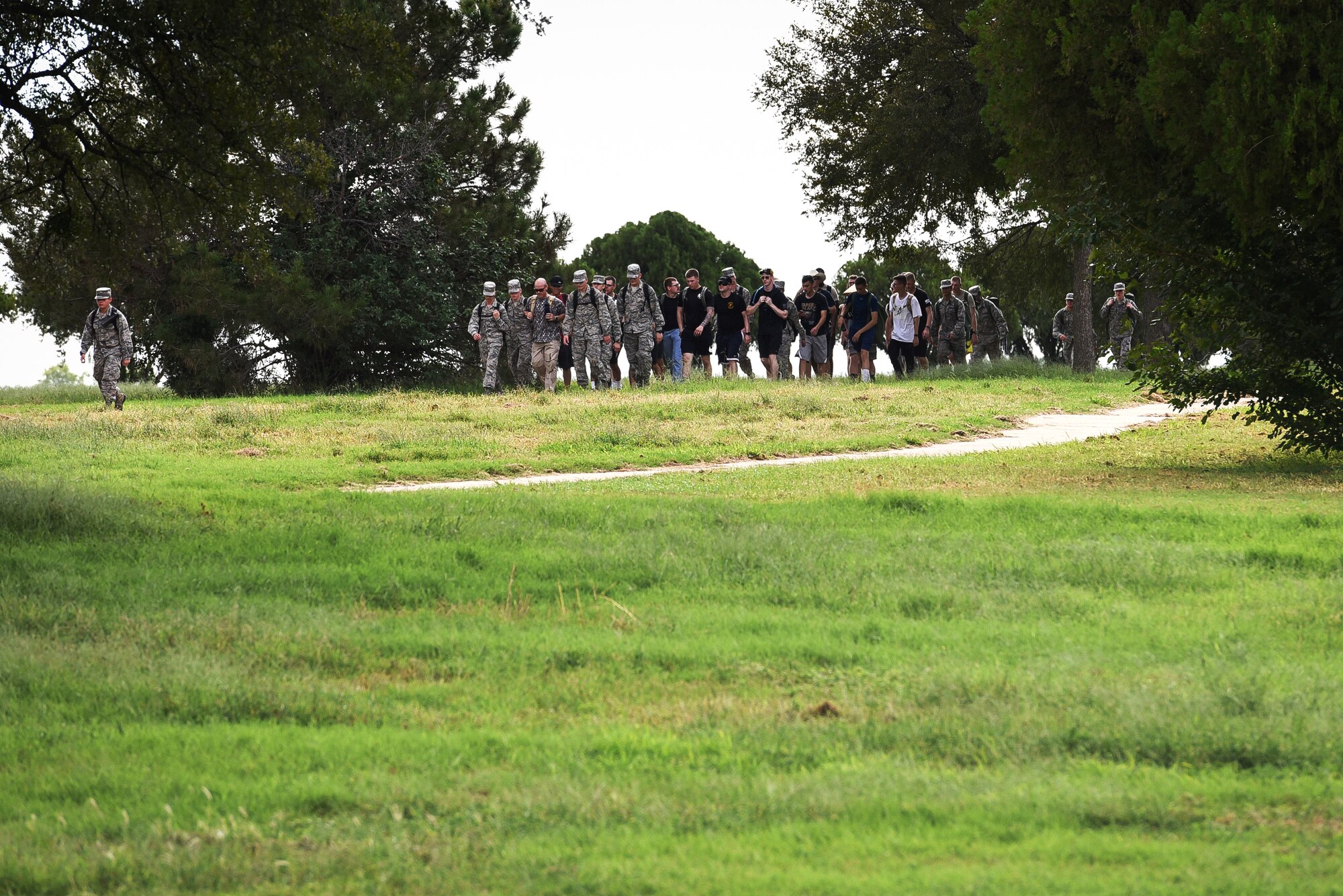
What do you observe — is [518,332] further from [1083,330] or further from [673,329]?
[1083,330]

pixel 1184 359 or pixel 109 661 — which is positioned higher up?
pixel 1184 359

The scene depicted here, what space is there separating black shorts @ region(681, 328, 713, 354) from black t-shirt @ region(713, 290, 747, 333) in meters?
0.67

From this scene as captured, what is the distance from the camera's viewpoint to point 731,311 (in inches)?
1054

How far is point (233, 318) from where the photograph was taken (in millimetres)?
32438

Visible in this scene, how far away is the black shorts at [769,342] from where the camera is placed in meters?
27.2

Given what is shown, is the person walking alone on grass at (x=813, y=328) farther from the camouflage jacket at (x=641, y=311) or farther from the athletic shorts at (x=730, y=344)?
the camouflage jacket at (x=641, y=311)

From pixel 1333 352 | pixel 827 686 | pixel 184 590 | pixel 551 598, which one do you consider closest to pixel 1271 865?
pixel 827 686

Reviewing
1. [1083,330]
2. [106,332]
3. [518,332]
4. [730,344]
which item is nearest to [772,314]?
[730,344]

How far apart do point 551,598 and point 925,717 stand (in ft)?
9.83

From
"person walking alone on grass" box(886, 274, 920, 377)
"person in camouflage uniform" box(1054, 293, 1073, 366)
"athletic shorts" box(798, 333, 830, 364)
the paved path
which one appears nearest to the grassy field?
the paved path

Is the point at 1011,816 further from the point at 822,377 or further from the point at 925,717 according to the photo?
the point at 822,377

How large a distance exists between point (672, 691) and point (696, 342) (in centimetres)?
2199

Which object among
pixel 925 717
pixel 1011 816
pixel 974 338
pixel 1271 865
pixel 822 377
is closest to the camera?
pixel 1271 865

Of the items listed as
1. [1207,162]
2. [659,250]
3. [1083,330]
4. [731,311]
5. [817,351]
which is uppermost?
[659,250]
